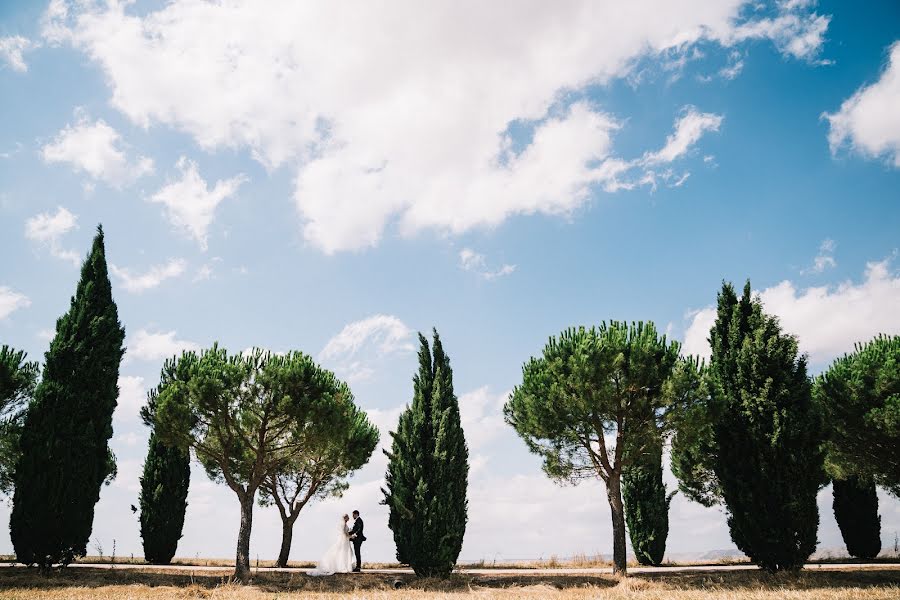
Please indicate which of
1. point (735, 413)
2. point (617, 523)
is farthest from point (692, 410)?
point (617, 523)

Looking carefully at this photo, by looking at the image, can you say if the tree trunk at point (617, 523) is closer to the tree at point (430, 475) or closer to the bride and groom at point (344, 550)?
the tree at point (430, 475)

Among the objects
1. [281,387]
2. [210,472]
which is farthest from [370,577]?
[210,472]

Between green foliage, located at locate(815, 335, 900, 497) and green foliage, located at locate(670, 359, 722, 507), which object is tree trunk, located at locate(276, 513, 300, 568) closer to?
green foliage, located at locate(670, 359, 722, 507)

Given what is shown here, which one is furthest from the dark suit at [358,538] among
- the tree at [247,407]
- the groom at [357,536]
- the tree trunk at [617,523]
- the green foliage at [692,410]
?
the green foliage at [692,410]

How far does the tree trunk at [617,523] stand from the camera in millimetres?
23188

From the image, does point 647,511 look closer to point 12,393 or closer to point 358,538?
point 358,538

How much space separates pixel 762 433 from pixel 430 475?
537 inches

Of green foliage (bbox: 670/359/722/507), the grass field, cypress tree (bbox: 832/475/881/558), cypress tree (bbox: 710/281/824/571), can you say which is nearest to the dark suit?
the grass field

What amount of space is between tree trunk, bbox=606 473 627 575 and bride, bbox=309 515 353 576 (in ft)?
36.9

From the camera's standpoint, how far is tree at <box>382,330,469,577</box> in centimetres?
2297

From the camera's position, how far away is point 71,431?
23969mm

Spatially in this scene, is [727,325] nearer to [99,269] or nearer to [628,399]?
[628,399]

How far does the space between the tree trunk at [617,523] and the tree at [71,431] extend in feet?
73.4

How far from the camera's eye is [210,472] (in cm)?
3072
